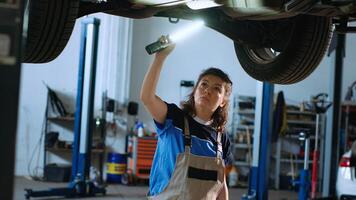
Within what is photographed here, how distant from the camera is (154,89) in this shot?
78.3 inches

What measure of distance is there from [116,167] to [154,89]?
537 centimetres

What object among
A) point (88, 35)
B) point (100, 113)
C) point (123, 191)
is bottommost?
point (123, 191)

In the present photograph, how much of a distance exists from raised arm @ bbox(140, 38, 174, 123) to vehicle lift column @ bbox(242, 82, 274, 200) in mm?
3068

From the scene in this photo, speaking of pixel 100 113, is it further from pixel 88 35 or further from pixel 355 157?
pixel 355 157

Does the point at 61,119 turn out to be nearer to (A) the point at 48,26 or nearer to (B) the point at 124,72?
(B) the point at 124,72

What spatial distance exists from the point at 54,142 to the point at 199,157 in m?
5.53

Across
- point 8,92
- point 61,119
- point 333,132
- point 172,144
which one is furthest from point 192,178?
point 61,119

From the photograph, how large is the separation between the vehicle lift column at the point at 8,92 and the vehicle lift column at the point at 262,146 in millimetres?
4349

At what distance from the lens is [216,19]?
258 centimetres

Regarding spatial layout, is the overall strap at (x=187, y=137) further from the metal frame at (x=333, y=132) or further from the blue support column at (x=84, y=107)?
the metal frame at (x=333, y=132)

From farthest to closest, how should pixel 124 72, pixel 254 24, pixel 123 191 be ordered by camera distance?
pixel 124 72 < pixel 123 191 < pixel 254 24

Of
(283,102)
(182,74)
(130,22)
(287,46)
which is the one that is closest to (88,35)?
(130,22)

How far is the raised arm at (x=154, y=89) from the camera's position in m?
1.97

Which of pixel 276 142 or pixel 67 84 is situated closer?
pixel 67 84
